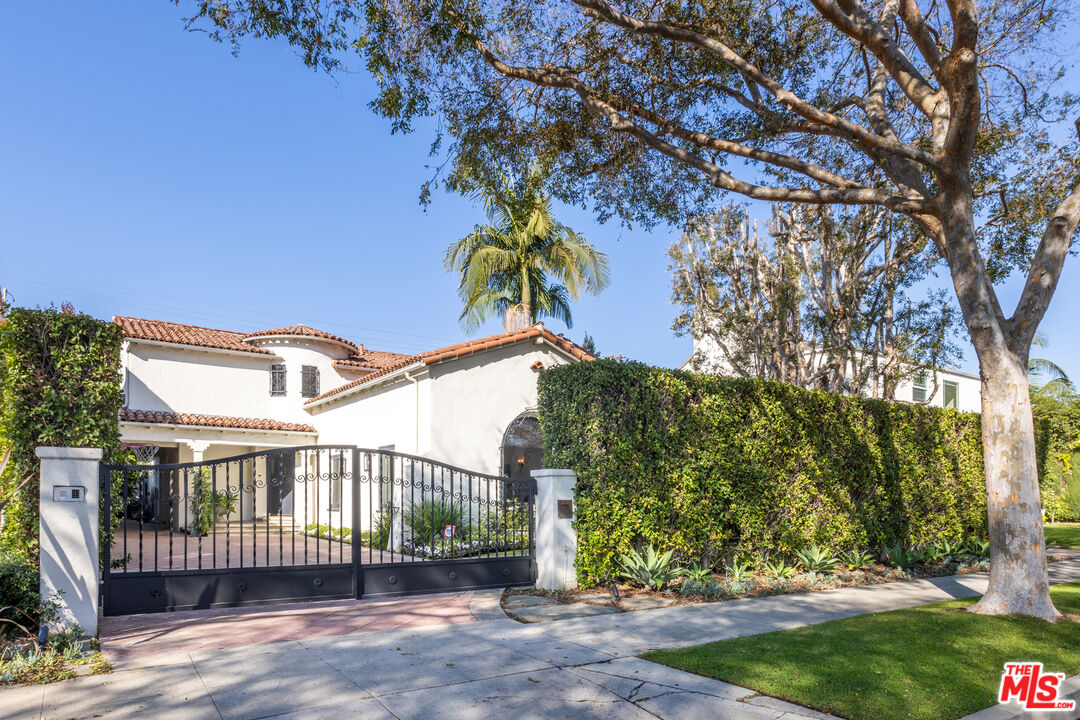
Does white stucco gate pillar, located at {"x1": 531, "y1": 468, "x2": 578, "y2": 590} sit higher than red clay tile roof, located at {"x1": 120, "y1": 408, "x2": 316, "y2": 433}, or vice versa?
red clay tile roof, located at {"x1": 120, "y1": 408, "x2": 316, "y2": 433}

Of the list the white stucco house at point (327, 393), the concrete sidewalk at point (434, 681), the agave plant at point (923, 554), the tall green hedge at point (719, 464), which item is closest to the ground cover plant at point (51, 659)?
the concrete sidewalk at point (434, 681)

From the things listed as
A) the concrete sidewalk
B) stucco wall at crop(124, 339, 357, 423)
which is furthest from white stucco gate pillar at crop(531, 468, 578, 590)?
stucco wall at crop(124, 339, 357, 423)

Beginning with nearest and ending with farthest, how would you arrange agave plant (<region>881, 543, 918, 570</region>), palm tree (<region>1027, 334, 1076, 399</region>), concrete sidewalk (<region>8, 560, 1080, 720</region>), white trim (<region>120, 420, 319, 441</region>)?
concrete sidewalk (<region>8, 560, 1080, 720</region>), agave plant (<region>881, 543, 918, 570</region>), white trim (<region>120, 420, 319, 441</region>), palm tree (<region>1027, 334, 1076, 399</region>)

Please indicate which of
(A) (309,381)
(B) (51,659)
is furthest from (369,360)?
(B) (51,659)

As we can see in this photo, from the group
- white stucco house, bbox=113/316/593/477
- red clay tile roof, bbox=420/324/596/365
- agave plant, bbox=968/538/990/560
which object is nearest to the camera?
agave plant, bbox=968/538/990/560

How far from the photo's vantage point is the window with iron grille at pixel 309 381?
25.2 metres

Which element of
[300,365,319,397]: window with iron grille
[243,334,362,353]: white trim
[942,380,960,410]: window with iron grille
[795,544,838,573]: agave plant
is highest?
[243,334,362,353]: white trim

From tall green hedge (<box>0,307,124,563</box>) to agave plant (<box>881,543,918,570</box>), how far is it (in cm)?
1295

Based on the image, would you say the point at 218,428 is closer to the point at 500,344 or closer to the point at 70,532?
the point at 500,344

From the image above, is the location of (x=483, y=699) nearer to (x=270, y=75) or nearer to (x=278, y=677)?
(x=278, y=677)

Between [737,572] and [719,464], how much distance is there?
164cm

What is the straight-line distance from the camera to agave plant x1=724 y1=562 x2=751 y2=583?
410 inches

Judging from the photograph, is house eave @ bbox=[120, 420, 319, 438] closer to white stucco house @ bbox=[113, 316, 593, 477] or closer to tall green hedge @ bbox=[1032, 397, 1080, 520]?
white stucco house @ bbox=[113, 316, 593, 477]

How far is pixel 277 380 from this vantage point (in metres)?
25.3
